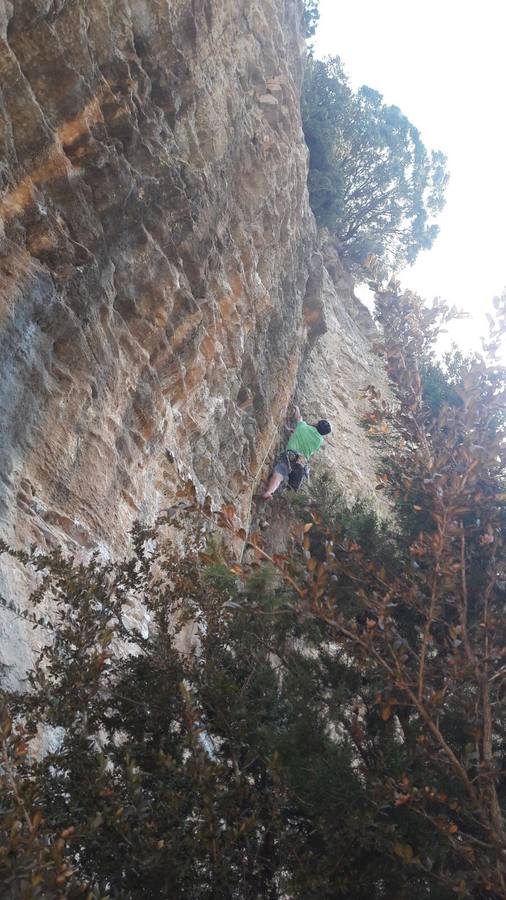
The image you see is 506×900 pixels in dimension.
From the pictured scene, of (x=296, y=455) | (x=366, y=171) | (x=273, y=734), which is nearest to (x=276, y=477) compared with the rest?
(x=296, y=455)

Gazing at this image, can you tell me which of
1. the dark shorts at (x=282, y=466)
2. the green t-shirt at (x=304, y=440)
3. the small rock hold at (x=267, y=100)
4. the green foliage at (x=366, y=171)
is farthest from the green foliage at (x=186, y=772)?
the green foliage at (x=366, y=171)

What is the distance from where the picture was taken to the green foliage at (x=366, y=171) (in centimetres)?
1916

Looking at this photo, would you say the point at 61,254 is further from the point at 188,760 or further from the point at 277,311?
the point at 277,311

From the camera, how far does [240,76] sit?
8625 millimetres

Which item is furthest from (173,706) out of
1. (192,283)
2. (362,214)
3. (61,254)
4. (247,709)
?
(362,214)

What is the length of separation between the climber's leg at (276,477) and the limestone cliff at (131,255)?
91 cm

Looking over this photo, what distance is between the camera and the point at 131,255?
6.42 meters

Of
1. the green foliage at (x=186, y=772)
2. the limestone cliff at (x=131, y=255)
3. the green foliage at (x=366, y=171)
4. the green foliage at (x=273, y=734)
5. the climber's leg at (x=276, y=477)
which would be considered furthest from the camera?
the green foliage at (x=366, y=171)

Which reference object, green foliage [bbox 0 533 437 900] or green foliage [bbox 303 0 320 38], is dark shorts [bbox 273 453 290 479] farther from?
green foliage [bbox 303 0 320 38]

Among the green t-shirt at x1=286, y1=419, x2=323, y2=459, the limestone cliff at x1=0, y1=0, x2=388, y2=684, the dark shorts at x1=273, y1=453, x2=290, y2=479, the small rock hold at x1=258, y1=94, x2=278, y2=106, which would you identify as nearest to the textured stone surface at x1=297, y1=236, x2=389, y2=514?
the green t-shirt at x1=286, y1=419, x2=323, y2=459

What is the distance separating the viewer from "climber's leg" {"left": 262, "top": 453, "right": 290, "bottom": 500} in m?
11.1

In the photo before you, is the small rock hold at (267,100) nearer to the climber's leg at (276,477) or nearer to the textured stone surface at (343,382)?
the textured stone surface at (343,382)

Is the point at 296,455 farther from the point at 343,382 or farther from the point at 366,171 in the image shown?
the point at 366,171

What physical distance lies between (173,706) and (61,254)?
11.8 feet
